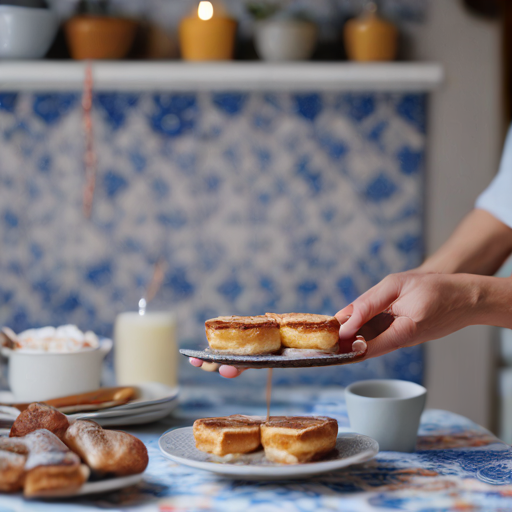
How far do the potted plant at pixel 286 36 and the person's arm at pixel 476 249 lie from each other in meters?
0.68

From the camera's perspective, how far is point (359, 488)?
2.50 ft

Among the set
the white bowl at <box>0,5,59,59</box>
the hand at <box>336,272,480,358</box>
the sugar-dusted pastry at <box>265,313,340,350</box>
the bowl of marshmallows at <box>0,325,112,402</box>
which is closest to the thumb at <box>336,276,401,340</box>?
the hand at <box>336,272,480,358</box>

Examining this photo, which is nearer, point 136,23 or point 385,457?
point 385,457

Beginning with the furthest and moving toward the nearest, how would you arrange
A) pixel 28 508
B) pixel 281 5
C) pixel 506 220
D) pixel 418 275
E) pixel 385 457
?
pixel 281 5
pixel 506 220
pixel 418 275
pixel 385 457
pixel 28 508

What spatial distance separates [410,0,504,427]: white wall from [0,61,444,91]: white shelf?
0.22 m

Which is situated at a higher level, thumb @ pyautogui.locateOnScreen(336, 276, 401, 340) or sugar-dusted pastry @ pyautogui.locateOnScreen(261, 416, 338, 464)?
thumb @ pyautogui.locateOnScreen(336, 276, 401, 340)

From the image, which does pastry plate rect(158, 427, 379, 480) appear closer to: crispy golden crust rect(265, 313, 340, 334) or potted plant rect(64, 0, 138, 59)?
crispy golden crust rect(265, 313, 340, 334)

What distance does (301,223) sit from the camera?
6.28 feet

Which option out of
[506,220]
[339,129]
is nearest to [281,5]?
[339,129]

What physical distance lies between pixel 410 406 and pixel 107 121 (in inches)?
53.3

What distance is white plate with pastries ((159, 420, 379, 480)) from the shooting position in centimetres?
72

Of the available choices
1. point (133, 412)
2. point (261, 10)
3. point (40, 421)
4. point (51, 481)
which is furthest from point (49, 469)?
point (261, 10)

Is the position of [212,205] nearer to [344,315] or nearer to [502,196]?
[502,196]

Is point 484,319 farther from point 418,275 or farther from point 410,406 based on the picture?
point 410,406
